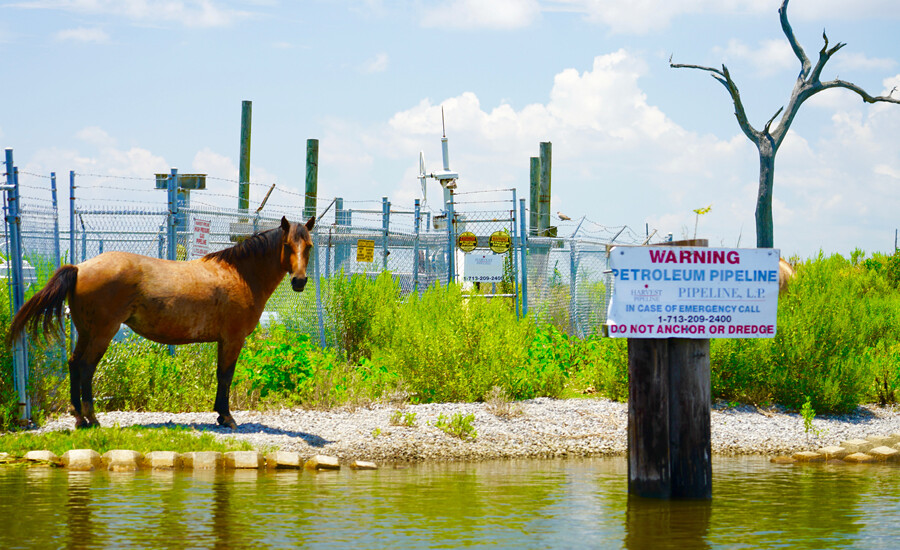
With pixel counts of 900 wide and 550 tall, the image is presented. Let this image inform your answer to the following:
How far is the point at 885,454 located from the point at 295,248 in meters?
6.60

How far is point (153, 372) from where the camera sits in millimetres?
13227

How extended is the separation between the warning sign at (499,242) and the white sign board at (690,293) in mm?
10829

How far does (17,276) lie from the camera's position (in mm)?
12109

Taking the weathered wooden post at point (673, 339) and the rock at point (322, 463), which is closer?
the weathered wooden post at point (673, 339)

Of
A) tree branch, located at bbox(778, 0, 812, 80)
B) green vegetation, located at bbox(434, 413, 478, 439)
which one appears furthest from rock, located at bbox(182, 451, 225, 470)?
tree branch, located at bbox(778, 0, 812, 80)

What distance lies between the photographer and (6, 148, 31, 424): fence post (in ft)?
39.3

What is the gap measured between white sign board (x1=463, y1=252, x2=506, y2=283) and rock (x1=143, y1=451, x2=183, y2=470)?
933 centimetres

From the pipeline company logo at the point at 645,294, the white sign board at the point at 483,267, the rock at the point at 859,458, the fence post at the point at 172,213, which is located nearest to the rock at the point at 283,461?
the pipeline company logo at the point at 645,294

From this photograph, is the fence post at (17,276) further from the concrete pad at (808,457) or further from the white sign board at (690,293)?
the concrete pad at (808,457)

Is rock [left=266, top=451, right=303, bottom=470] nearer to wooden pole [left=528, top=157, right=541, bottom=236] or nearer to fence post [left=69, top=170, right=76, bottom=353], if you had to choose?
fence post [left=69, top=170, right=76, bottom=353]

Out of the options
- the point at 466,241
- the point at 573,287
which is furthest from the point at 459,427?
the point at 573,287

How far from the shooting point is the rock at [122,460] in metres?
10.1

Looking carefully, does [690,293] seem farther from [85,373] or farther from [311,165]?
[311,165]

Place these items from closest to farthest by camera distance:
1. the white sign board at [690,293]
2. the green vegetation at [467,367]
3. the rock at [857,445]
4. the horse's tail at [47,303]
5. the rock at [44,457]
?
the white sign board at [690,293] → the rock at [44,457] → the horse's tail at [47,303] → the rock at [857,445] → the green vegetation at [467,367]
